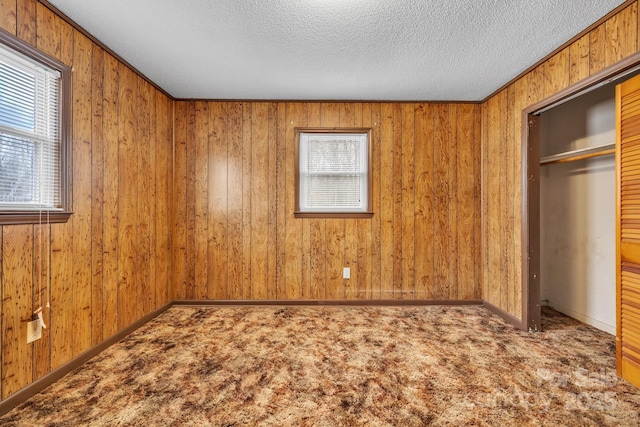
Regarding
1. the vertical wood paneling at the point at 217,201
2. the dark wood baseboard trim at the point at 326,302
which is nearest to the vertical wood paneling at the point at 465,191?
the dark wood baseboard trim at the point at 326,302

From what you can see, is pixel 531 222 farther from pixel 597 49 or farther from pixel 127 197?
pixel 127 197

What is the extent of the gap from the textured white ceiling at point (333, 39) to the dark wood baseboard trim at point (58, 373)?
2.41m

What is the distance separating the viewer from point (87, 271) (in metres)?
2.10

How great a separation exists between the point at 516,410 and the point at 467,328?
3.79ft

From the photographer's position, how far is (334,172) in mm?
3348

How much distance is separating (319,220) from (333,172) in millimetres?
612

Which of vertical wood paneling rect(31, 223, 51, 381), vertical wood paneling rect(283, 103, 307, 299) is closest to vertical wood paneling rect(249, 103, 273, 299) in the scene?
vertical wood paneling rect(283, 103, 307, 299)

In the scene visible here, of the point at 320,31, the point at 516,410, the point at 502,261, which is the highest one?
the point at 320,31

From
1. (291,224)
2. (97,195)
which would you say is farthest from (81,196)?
(291,224)

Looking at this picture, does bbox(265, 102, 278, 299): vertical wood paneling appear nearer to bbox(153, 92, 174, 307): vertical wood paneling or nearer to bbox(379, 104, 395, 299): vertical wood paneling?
bbox(153, 92, 174, 307): vertical wood paneling

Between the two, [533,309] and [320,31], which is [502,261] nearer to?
[533,309]

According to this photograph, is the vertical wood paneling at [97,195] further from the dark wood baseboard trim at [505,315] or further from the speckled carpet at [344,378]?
the dark wood baseboard trim at [505,315]

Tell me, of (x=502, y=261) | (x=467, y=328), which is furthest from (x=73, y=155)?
(x=502, y=261)

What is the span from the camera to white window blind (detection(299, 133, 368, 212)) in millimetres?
3342
